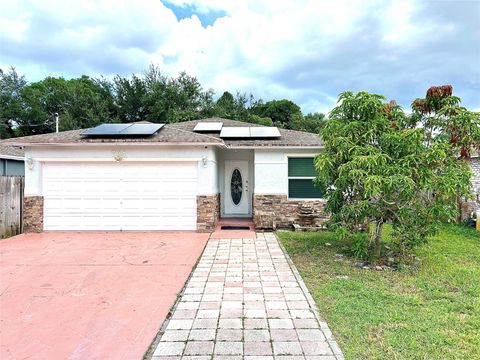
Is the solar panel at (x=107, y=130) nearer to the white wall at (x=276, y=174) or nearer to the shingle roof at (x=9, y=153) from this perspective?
the white wall at (x=276, y=174)

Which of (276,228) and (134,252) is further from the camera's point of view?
(276,228)

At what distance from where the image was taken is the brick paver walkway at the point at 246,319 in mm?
3064

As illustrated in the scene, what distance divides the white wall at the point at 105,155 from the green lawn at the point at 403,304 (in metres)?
4.17

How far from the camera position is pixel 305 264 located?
6250 millimetres

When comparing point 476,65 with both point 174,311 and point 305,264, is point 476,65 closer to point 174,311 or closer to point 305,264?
point 305,264

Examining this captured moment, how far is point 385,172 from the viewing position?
222 inches

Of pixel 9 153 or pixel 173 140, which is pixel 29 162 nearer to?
pixel 173 140

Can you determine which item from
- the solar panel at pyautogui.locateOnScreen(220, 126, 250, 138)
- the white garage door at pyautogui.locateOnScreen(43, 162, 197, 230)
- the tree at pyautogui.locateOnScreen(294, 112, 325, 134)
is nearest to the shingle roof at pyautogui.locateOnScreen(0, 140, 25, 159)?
the white garage door at pyautogui.locateOnScreen(43, 162, 197, 230)

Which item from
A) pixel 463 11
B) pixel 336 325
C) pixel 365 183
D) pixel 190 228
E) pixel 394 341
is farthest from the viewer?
pixel 190 228

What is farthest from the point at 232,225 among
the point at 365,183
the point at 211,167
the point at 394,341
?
the point at 394,341

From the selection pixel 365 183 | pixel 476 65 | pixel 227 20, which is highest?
pixel 227 20

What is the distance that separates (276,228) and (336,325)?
21.4ft

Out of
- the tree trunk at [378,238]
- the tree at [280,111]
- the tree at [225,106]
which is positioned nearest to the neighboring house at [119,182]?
the tree trunk at [378,238]

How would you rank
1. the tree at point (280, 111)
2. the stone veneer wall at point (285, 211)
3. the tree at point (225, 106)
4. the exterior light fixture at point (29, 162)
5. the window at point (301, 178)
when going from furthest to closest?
the tree at point (280, 111) → the tree at point (225, 106) → the window at point (301, 178) → the stone veneer wall at point (285, 211) → the exterior light fixture at point (29, 162)
